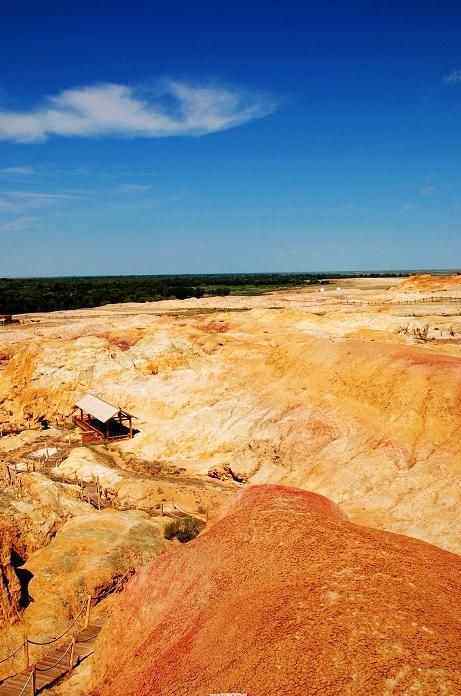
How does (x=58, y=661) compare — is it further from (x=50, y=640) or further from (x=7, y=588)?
(x=7, y=588)

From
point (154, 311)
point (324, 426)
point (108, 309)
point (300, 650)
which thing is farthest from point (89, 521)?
point (108, 309)

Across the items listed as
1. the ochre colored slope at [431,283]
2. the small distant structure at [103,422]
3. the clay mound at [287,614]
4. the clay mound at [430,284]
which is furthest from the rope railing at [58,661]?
the ochre colored slope at [431,283]

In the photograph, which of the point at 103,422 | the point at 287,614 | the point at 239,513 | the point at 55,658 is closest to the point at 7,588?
the point at 55,658

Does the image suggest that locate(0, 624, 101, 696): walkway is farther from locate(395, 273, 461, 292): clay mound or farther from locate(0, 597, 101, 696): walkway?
locate(395, 273, 461, 292): clay mound

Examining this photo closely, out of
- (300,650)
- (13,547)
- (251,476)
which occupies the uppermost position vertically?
(300,650)

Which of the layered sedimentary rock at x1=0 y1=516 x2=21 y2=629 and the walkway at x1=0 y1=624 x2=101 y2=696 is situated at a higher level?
the layered sedimentary rock at x1=0 y1=516 x2=21 y2=629

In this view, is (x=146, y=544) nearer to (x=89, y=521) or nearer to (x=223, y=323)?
(x=89, y=521)

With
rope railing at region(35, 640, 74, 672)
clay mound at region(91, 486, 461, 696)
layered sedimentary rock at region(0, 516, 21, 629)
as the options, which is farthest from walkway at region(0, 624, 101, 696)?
layered sedimentary rock at region(0, 516, 21, 629)
